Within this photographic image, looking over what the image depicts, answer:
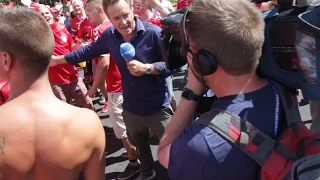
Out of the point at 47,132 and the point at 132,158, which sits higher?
the point at 47,132

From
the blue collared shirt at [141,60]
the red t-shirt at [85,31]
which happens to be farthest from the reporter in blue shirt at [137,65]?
the red t-shirt at [85,31]

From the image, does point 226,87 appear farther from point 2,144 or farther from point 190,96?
point 2,144

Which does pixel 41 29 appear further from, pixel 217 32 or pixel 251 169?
pixel 251 169

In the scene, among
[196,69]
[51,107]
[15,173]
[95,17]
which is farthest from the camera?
[95,17]

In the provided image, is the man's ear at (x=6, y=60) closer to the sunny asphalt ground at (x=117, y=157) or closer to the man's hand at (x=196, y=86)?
the man's hand at (x=196, y=86)

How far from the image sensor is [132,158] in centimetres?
358

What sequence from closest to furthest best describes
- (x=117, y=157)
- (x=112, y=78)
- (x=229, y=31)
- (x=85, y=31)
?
(x=229, y=31), (x=112, y=78), (x=117, y=157), (x=85, y=31)

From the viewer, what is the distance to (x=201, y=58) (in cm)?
119

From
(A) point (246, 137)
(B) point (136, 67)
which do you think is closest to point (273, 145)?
(A) point (246, 137)

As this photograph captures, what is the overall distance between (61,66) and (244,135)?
357 centimetres

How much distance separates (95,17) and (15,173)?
315 cm

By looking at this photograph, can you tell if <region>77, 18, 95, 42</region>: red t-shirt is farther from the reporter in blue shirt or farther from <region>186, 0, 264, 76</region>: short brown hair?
<region>186, 0, 264, 76</region>: short brown hair

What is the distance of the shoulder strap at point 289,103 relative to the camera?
1271 mm

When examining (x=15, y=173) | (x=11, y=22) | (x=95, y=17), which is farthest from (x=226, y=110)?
(x=95, y=17)
